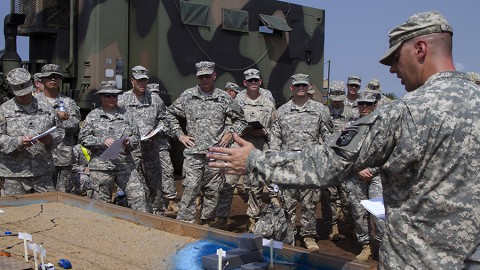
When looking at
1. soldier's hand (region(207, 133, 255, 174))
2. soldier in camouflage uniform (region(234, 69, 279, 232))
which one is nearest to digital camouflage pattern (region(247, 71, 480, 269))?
soldier's hand (region(207, 133, 255, 174))

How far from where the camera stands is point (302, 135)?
5.99 meters

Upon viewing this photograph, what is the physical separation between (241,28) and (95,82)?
115 inches

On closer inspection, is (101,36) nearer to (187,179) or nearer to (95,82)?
(95,82)

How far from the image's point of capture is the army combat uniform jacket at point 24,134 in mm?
5168

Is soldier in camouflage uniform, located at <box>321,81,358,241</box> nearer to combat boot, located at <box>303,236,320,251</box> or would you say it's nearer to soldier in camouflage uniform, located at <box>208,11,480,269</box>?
combat boot, located at <box>303,236,320,251</box>

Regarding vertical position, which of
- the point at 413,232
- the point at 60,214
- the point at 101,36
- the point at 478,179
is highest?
the point at 101,36

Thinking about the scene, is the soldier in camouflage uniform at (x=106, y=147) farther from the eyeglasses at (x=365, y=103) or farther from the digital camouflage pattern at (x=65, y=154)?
the eyeglasses at (x=365, y=103)

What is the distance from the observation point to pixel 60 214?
4539mm

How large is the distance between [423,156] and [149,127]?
521 cm

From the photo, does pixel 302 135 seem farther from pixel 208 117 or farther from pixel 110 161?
pixel 110 161

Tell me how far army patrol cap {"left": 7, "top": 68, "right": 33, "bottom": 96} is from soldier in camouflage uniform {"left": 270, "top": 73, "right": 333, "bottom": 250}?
8.06 ft

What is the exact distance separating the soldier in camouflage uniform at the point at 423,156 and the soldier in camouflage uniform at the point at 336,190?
4.04m

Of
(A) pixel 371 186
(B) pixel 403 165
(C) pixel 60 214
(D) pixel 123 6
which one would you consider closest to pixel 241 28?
(D) pixel 123 6

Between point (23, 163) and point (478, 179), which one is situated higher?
point (478, 179)
